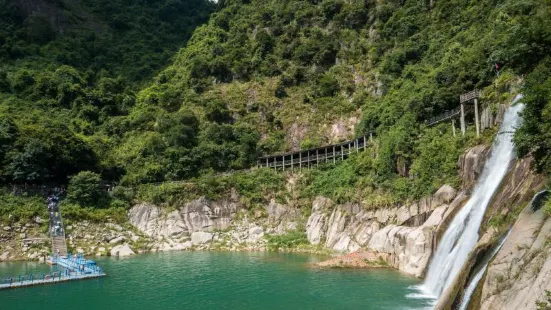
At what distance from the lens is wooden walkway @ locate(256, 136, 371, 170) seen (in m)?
54.5

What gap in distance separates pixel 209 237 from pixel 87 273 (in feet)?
54.5

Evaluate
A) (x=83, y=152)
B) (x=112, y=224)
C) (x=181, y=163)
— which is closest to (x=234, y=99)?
(x=181, y=163)

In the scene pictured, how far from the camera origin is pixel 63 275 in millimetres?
33844

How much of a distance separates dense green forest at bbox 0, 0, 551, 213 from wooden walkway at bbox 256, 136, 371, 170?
5.90ft

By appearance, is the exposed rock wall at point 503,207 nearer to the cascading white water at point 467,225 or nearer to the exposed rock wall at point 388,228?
the cascading white water at point 467,225

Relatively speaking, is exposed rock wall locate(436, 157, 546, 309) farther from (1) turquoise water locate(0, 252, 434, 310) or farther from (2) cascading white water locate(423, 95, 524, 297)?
(1) turquoise water locate(0, 252, 434, 310)

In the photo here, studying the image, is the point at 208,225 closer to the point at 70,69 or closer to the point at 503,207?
the point at 503,207

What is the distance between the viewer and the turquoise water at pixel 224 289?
2517cm

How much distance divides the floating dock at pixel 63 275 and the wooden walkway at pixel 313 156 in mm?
27210

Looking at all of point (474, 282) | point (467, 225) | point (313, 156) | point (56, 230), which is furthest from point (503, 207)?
point (56, 230)

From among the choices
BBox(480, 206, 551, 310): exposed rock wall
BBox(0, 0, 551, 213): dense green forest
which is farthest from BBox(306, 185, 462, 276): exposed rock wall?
BBox(480, 206, 551, 310): exposed rock wall

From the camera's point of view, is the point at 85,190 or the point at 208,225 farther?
the point at 85,190

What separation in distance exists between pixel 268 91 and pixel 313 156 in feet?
64.4

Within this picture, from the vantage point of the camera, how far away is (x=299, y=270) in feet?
113
